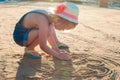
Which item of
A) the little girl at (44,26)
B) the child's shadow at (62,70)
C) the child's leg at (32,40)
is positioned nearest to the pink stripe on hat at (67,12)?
the little girl at (44,26)

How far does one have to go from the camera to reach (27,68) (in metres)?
3.47

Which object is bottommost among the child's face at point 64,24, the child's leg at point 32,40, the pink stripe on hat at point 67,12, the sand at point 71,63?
the sand at point 71,63

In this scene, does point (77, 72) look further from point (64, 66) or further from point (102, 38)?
point (102, 38)

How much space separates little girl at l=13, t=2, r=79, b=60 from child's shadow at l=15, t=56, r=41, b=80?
0.48 feet

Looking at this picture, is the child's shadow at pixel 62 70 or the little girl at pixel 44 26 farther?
the little girl at pixel 44 26

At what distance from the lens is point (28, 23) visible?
12.9 ft

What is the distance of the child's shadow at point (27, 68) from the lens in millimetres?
3188

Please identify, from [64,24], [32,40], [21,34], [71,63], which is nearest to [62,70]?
[71,63]

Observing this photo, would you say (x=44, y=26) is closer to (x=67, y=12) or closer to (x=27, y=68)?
(x=67, y=12)

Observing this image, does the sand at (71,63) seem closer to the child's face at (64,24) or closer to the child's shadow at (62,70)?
the child's shadow at (62,70)

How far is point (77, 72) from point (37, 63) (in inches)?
22.2

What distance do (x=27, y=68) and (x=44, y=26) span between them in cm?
57

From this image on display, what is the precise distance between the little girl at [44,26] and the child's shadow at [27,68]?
0.15 m

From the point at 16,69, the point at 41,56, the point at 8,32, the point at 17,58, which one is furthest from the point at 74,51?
the point at 8,32
